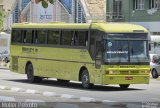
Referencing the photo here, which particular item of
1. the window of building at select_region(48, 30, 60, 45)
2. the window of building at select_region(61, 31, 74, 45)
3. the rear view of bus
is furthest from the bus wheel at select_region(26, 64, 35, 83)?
the rear view of bus

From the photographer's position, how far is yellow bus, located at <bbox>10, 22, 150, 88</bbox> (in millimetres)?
23391

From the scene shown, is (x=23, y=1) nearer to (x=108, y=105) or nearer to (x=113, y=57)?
(x=113, y=57)

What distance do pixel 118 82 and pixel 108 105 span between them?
6.58 metres

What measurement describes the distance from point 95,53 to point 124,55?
4.04ft

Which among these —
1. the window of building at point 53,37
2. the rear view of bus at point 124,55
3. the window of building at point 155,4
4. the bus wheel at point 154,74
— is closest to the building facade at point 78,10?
the window of building at point 155,4

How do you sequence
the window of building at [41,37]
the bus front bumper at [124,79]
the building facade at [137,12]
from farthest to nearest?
the building facade at [137,12]
the window of building at [41,37]
the bus front bumper at [124,79]

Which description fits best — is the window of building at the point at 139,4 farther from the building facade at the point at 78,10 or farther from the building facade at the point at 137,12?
the building facade at the point at 78,10

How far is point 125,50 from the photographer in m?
23.6

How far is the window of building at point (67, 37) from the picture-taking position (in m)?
25.5

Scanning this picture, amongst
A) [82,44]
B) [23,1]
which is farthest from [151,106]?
[23,1]

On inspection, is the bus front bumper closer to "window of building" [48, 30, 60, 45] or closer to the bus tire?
"window of building" [48, 30, 60, 45]

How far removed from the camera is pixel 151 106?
16016 millimetres

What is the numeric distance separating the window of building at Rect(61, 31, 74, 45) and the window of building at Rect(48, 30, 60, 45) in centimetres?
45

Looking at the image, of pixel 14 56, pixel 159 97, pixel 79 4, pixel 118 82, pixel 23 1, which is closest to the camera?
pixel 159 97
